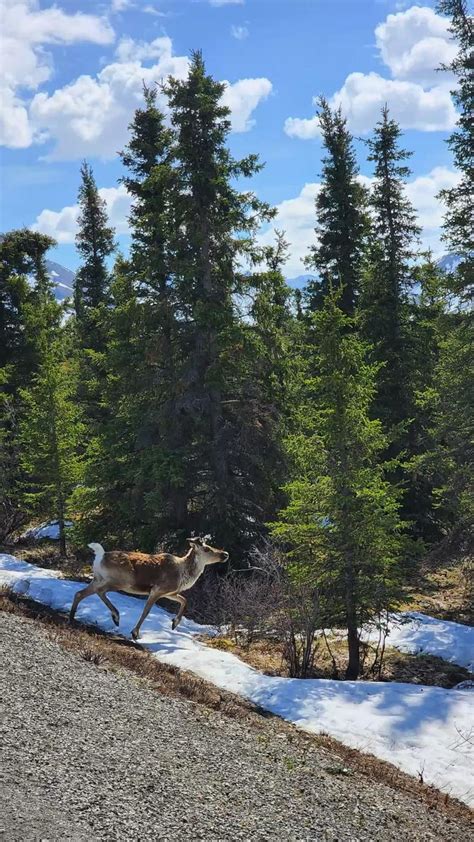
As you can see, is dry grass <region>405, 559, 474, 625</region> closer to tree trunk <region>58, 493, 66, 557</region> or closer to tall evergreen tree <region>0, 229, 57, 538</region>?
tree trunk <region>58, 493, 66, 557</region>

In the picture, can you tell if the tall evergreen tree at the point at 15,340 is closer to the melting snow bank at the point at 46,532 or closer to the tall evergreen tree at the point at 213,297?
the melting snow bank at the point at 46,532

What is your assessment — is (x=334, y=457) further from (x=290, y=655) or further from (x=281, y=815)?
(x=281, y=815)

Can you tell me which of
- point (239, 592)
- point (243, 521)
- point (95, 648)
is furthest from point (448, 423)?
point (95, 648)

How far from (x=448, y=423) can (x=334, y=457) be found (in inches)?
258

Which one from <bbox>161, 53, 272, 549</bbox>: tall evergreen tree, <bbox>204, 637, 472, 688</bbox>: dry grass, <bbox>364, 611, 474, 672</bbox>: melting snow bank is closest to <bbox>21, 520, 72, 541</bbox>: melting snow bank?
<bbox>161, 53, 272, 549</bbox>: tall evergreen tree

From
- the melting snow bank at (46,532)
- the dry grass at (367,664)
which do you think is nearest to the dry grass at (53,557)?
the melting snow bank at (46,532)

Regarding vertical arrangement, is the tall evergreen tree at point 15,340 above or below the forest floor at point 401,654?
above

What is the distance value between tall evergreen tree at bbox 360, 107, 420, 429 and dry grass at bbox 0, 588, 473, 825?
12733mm

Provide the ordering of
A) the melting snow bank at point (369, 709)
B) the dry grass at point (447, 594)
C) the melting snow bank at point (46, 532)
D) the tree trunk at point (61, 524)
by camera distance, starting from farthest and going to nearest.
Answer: the melting snow bank at point (46, 532) < the tree trunk at point (61, 524) < the dry grass at point (447, 594) < the melting snow bank at point (369, 709)

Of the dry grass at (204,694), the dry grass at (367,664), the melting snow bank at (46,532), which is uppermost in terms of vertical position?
the melting snow bank at (46,532)

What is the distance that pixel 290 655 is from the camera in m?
13.4

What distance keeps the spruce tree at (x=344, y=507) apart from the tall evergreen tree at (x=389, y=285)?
28.4 feet

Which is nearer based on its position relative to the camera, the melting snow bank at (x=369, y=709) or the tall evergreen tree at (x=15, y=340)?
the melting snow bank at (x=369, y=709)

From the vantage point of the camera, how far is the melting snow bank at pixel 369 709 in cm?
977
